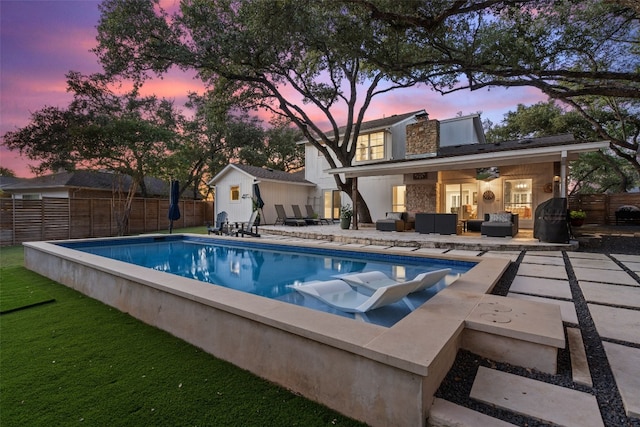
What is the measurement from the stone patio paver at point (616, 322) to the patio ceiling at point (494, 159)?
571cm

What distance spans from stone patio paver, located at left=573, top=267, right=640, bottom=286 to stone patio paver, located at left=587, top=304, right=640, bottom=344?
Result: 4.69ft

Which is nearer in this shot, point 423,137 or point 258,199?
point 258,199

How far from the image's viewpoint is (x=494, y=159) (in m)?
8.59

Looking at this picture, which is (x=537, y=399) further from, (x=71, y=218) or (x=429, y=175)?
(x=71, y=218)

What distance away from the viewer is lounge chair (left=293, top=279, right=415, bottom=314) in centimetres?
307

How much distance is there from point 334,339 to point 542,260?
18.9 feet

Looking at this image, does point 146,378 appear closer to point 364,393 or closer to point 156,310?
point 156,310

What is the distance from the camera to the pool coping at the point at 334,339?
1.60 metres

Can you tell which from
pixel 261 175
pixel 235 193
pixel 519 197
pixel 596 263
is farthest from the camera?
pixel 235 193

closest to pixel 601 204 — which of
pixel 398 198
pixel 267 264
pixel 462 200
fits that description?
pixel 462 200

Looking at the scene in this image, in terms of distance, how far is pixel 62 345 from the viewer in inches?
108

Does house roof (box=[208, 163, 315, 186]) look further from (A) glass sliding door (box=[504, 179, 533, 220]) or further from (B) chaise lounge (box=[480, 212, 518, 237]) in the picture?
(B) chaise lounge (box=[480, 212, 518, 237])

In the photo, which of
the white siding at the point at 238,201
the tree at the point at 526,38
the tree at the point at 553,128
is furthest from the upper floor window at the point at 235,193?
the tree at the point at 553,128

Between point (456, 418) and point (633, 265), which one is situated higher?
point (633, 265)
